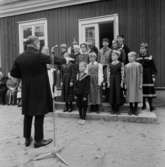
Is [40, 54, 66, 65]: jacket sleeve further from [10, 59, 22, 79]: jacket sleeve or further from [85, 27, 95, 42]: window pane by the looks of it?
[85, 27, 95, 42]: window pane

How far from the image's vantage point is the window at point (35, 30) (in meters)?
9.26

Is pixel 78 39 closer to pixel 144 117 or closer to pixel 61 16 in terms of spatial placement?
pixel 61 16

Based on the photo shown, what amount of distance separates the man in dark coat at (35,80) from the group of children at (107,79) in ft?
5.73

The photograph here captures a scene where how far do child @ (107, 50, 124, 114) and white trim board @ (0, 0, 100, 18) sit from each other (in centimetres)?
340

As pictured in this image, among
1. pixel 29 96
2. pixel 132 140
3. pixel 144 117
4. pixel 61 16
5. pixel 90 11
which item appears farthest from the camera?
pixel 61 16

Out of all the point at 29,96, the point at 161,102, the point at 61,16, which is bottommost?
the point at 161,102

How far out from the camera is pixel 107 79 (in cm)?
603

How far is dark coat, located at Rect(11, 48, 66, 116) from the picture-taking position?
12.7 ft

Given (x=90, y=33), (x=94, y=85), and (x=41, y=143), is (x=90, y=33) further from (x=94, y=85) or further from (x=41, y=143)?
(x=41, y=143)

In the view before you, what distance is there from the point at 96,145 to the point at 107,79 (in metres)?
2.29

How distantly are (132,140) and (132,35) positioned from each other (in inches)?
170

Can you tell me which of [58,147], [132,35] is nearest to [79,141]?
[58,147]

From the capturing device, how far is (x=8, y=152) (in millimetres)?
3975

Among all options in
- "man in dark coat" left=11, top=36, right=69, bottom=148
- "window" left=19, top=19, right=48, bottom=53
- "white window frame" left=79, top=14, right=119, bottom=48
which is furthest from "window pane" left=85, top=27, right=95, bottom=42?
"man in dark coat" left=11, top=36, right=69, bottom=148
